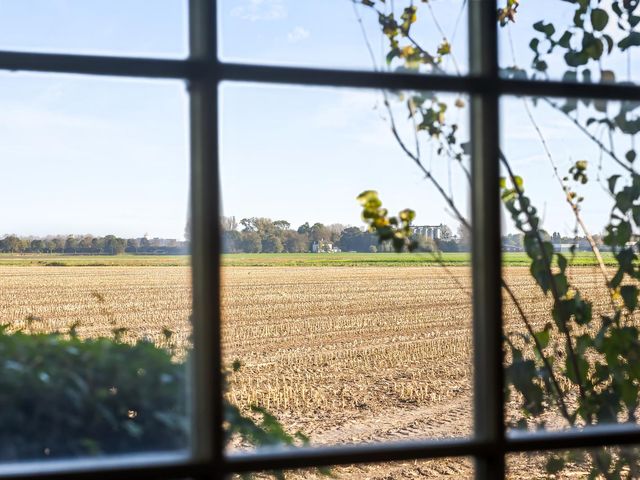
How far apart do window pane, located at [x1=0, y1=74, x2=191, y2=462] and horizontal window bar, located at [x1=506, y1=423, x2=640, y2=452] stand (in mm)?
412

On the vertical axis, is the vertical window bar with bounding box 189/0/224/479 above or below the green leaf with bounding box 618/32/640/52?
below

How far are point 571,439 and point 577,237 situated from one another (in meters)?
1.07

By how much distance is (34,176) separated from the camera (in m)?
2.66

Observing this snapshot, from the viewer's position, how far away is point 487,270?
0.85 m

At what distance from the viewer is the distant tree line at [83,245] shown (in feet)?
4.44

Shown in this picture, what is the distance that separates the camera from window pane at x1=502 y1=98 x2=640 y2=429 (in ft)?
4.69

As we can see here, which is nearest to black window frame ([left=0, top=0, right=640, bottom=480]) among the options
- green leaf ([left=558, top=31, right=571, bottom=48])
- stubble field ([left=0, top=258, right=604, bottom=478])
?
green leaf ([left=558, top=31, right=571, bottom=48])

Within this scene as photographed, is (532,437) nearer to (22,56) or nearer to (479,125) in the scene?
(479,125)

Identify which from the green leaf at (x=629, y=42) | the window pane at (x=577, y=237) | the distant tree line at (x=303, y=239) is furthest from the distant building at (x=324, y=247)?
the green leaf at (x=629, y=42)

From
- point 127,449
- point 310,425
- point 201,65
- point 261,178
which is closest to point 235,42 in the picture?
point 201,65

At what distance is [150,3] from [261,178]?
391 centimetres

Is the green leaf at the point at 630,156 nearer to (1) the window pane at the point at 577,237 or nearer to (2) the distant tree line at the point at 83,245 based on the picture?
(1) the window pane at the point at 577,237

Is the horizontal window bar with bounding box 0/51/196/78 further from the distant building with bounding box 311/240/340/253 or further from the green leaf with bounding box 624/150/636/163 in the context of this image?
the distant building with bounding box 311/240/340/253

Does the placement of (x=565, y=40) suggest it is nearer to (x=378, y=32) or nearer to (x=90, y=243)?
(x=378, y=32)
